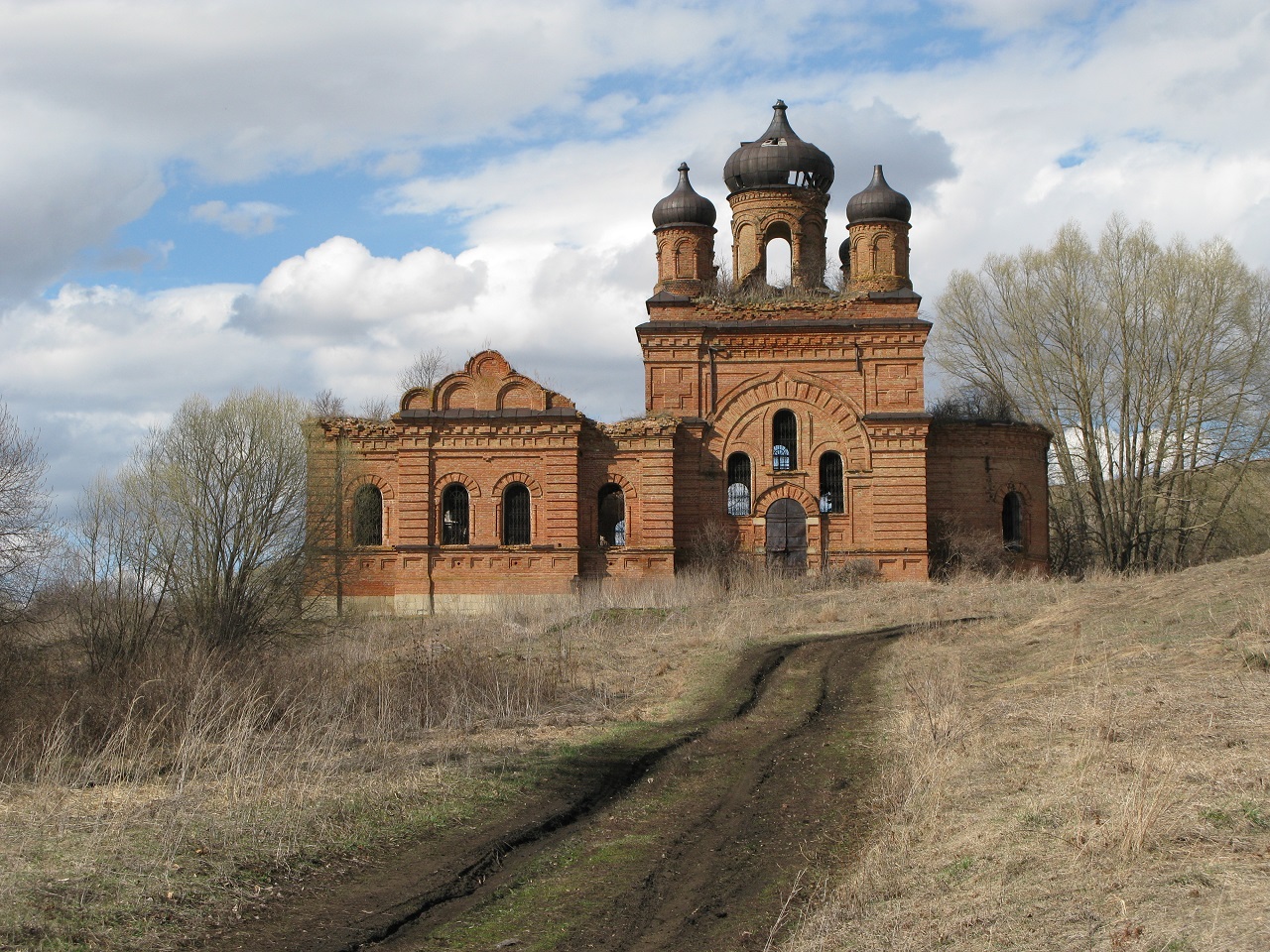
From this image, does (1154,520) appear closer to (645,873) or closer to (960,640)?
(960,640)

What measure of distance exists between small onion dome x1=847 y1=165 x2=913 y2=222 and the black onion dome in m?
2.52

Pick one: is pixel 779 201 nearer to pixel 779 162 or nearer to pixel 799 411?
pixel 779 162

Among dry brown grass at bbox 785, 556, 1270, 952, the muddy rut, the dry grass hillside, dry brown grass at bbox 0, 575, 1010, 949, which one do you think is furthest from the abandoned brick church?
the muddy rut

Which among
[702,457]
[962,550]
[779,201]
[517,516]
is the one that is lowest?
[962,550]

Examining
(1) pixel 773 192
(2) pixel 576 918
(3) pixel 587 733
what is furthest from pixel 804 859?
(1) pixel 773 192

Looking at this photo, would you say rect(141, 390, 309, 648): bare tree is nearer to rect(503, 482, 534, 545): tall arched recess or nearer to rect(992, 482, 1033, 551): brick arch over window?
rect(503, 482, 534, 545): tall arched recess

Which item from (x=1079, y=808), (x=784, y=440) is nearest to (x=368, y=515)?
(x=784, y=440)

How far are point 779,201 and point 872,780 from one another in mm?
27489

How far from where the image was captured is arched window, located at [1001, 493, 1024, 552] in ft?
110

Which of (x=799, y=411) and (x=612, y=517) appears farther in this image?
(x=612, y=517)

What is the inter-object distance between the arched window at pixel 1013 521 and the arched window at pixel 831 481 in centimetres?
484

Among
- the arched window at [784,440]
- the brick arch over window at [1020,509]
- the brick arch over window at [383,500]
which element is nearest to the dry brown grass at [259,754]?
the brick arch over window at [383,500]

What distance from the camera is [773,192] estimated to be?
35750 mm

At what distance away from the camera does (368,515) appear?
32000 millimetres
